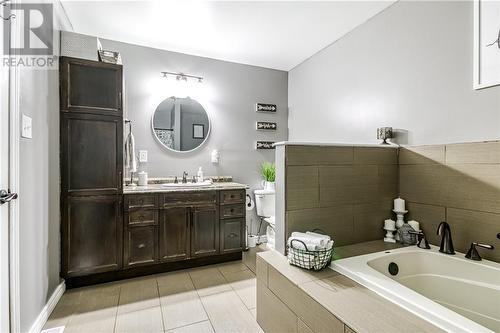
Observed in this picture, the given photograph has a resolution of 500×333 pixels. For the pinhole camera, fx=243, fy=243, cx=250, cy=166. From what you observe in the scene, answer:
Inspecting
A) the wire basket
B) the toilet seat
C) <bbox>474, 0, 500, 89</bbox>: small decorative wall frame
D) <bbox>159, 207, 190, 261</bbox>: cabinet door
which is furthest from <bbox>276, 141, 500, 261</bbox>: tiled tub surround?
the toilet seat

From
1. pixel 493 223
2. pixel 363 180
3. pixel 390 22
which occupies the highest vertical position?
pixel 390 22

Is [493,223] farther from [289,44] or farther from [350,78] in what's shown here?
[289,44]

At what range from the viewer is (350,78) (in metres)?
2.59

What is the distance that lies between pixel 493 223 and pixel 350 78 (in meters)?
1.74

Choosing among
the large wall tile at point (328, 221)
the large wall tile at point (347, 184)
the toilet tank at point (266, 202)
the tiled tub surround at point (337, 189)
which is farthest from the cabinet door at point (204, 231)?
the large wall tile at point (347, 184)

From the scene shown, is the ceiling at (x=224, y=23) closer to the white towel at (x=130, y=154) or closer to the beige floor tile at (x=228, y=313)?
the white towel at (x=130, y=154)

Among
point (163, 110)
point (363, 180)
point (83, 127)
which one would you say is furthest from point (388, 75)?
point (83, 127)

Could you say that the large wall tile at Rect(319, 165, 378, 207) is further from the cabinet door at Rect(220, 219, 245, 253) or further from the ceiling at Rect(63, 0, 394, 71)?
the ceiling at Rect(63, 0, 394, 71)

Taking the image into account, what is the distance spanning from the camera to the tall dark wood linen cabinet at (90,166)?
2.05 m

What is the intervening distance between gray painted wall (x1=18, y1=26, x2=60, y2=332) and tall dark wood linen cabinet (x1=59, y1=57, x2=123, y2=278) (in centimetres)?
8

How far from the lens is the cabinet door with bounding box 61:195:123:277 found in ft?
6.72

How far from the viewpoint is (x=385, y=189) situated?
2051mm

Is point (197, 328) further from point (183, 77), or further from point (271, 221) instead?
point (183, 77)

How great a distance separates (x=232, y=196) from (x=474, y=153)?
207 cm
